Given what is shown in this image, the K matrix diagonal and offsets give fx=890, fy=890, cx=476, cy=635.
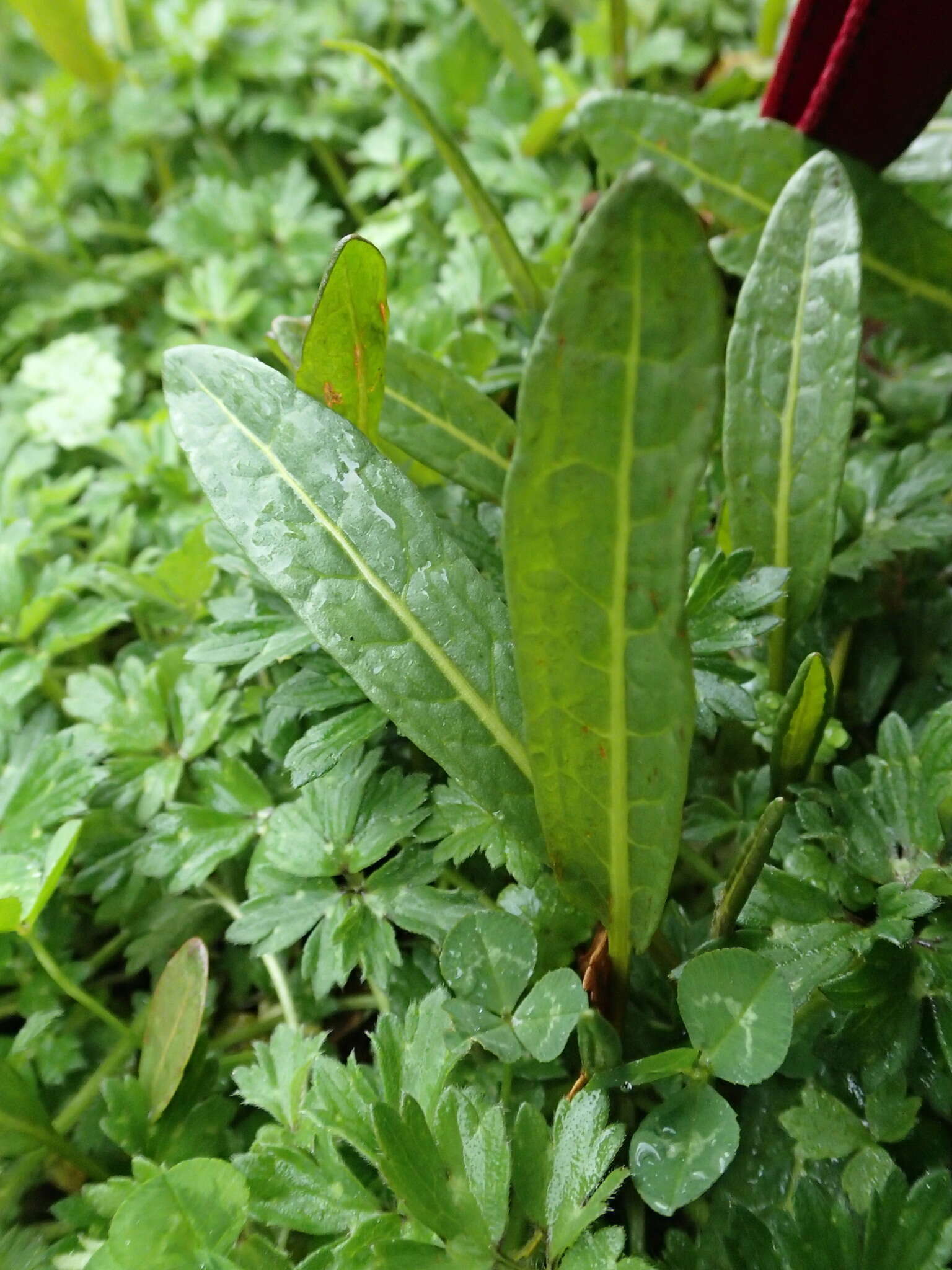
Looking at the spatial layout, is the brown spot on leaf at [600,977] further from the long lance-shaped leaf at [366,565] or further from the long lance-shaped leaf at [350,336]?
the long lance-shaped leaf at [350,336]

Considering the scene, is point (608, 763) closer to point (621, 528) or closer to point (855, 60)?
point (621, 528)

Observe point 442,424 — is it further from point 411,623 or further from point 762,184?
point 762,184

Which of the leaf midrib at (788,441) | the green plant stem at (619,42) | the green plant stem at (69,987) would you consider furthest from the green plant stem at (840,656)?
the green plant stem at (619,42)

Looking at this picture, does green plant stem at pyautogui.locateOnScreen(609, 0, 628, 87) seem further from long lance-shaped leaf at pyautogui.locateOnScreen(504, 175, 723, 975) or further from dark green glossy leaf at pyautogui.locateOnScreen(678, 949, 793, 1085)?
dark green glossy leaf at pyautogui.locateOnScreen(678, 949, 793, 1085)

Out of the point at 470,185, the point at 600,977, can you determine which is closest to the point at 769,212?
the point at 470,185

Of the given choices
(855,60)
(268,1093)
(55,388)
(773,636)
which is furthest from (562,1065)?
(55,388)
